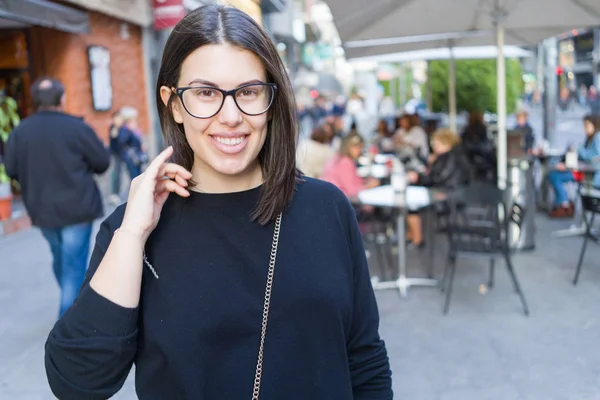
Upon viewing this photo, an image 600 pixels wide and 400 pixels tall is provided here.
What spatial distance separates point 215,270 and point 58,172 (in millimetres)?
4226

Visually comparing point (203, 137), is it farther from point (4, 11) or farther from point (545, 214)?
point (545, 214)

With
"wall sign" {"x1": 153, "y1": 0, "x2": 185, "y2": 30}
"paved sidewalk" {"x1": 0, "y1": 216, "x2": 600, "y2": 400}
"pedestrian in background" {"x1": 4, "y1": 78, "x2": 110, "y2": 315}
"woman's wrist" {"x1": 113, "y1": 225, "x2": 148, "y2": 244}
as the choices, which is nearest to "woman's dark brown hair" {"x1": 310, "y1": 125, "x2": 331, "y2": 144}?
"paved sidewalk" {"x1": 0, "y1": 216, "x2": 600, "y2": 400}

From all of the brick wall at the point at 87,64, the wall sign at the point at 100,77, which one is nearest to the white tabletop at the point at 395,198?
the brick wall at the point at 87,64

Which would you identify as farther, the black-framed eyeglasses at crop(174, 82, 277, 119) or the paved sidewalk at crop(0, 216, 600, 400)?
the paved sidewalk at crop(0, 216, 600, 400)

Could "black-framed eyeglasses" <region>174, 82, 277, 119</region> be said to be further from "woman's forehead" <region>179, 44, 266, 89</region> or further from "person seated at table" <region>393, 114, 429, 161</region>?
"person seated at table" <region>393, 114, 429, 161</region>

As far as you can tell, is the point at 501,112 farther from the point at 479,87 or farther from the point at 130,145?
the point at 479,87

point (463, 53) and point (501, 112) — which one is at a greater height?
point (463, 53)

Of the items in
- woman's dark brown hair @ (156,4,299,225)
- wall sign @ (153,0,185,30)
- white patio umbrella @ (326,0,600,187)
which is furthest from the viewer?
wall sign @ (153,0,185,30)

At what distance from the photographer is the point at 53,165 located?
5398mm

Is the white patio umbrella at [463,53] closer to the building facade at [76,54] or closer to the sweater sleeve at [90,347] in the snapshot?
the building facade at [76,54]

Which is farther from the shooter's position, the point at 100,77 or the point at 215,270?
the point at 100,77

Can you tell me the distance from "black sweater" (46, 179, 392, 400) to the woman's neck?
0.06 feet

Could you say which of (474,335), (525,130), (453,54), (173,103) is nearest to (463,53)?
(453,54)

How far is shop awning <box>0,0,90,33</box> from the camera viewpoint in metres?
9.51
